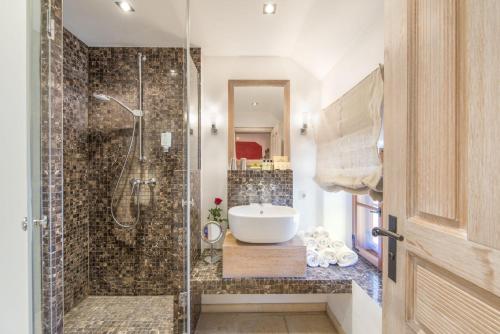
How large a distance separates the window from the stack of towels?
5.3 inches

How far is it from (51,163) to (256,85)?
5.88 ft

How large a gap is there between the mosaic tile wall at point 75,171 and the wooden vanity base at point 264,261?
4.56ft

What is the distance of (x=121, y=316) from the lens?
5.90 feet

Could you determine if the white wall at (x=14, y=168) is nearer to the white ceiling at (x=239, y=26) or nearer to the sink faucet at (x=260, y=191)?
the white ceiling at (x=239, y=26)

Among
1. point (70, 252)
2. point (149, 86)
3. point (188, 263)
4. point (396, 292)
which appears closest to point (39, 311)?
point (188, 263)

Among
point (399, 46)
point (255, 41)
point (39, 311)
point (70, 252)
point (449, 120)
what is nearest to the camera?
point (449, 120)

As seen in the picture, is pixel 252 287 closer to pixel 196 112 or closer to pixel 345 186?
pixel 345 186

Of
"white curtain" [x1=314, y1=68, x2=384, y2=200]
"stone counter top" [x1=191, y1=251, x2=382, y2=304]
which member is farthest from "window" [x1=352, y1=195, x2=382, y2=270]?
"white curtain" [x1=314, y1=68, x2=384, y2=200]

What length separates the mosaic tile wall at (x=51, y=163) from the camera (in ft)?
3.41

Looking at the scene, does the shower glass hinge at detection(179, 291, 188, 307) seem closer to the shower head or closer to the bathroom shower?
the bathroom shower

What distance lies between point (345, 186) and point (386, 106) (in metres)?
0.90

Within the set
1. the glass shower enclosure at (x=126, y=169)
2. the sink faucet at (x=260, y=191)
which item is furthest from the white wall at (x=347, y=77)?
the glass shower enclosure at (x=126, y=169)

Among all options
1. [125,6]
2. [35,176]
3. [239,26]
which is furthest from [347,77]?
[35,176]

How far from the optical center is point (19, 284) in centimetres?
105
